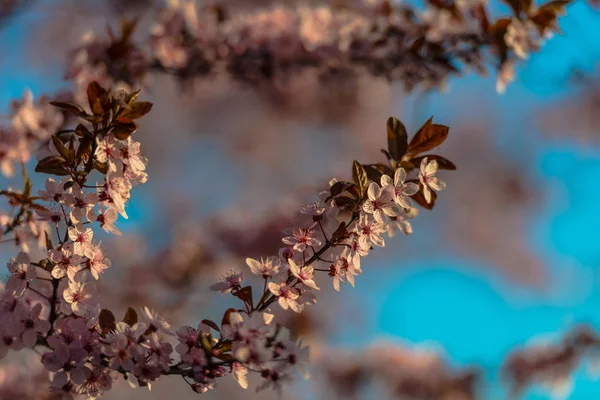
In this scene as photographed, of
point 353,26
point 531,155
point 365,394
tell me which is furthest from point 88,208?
point 531,155

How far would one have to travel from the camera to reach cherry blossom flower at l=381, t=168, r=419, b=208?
0.82m

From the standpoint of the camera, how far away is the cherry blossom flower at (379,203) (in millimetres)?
807

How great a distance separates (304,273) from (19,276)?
402 millimetres

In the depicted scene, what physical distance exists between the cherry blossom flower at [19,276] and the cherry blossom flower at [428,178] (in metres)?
0.58

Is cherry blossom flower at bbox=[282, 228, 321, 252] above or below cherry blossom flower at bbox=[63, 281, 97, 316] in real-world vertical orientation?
above

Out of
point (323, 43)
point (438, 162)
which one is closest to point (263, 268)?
point (438, 162)

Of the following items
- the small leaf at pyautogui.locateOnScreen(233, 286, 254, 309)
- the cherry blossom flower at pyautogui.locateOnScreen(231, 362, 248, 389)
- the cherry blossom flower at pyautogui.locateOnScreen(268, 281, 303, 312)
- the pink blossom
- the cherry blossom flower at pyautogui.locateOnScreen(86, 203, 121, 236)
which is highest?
the cherry blossom flower at pyautogui.locateOnScreen(86, 203, 121, 236)

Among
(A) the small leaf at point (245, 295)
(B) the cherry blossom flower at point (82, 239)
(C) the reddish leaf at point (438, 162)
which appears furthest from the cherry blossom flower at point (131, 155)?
(C) the reddish leaf at point (438, 162)

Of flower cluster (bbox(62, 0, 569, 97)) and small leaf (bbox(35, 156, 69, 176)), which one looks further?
flower cluster (bbox(62, 0, 569, 97))

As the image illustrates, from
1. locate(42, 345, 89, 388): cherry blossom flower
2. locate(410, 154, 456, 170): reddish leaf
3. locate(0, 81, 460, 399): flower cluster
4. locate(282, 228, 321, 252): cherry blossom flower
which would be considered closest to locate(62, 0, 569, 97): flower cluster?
locate(410, 154, 456, 170): reddish leaf

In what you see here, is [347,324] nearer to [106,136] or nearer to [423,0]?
[423,0]

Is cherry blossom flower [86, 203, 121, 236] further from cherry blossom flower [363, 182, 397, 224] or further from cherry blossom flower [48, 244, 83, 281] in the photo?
cherry blossom flower [363, 182, 397, 224]

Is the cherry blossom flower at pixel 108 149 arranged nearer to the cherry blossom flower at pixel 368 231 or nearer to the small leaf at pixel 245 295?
the small leaf at pixel 245 295

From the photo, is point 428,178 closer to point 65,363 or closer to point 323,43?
point 65,363
